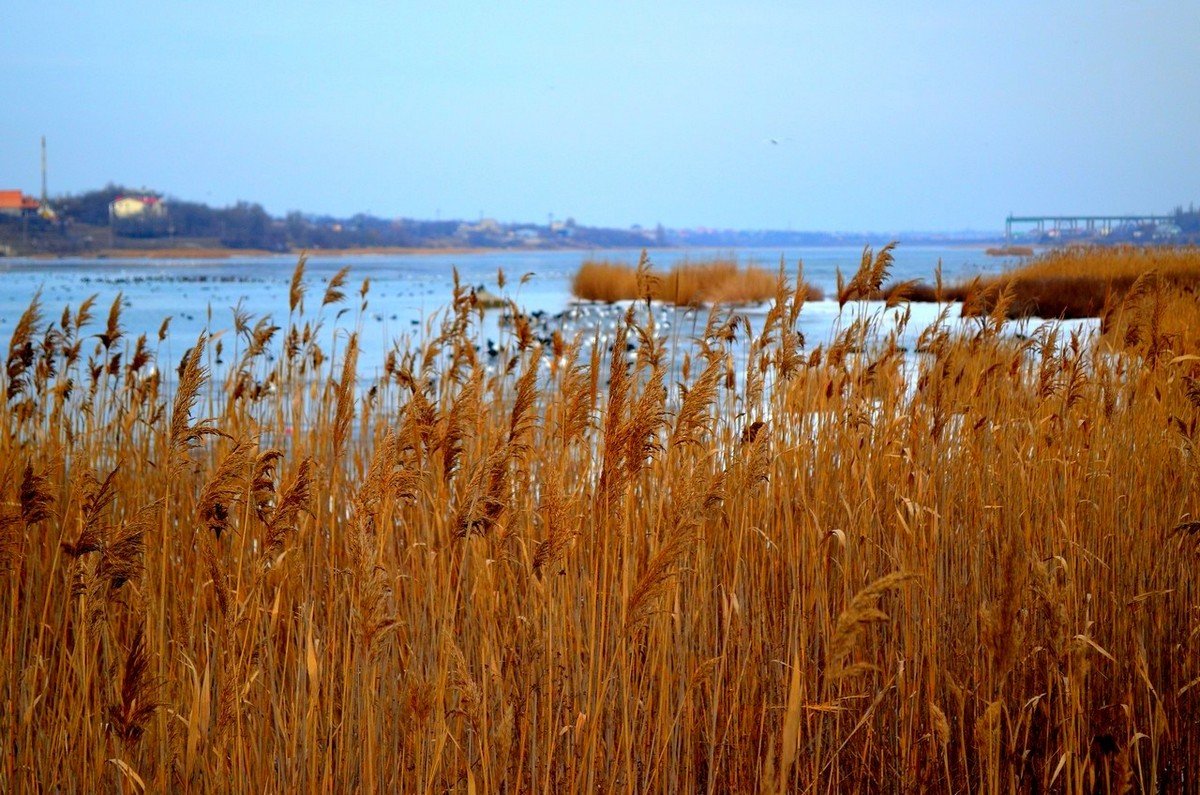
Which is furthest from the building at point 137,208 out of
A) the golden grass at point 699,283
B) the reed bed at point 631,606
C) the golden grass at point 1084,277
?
the reed bed at point 631,606

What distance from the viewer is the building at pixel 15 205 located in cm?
6456

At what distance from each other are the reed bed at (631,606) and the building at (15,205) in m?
70.2

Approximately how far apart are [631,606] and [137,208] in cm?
7821

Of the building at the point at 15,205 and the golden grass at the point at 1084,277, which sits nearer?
the golden grass at the point at 1084,277

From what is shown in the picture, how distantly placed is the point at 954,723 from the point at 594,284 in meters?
20.6

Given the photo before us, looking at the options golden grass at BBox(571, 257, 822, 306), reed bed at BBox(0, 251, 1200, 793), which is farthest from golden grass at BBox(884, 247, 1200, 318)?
reed bed at BBox(0, 251, 1200, 793)

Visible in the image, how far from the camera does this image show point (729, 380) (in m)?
3.16

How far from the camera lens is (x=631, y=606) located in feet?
4.90

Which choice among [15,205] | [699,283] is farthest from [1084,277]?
[15,205]

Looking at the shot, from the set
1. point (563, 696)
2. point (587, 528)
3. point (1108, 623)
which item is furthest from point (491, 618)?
point (1108, 623)

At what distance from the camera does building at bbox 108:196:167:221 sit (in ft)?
230

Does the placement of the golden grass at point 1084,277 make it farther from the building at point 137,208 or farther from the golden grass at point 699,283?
the building at point 137,208

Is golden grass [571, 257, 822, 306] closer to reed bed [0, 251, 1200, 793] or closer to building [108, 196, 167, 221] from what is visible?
reed bed [0, 251, 1200, 793]

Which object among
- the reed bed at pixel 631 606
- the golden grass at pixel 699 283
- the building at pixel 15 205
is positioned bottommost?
the reed bed at pixel 631 606
